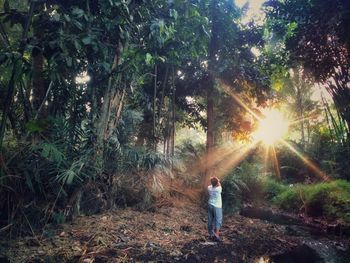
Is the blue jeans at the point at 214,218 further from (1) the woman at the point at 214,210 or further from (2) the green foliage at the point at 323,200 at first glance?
(2) the green foliage at the point at 323,200

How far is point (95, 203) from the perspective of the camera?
9391mm

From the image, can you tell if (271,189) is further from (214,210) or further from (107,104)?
(107,104)

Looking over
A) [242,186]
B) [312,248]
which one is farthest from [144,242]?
[242,186]

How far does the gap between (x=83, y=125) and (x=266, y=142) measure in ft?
61.8

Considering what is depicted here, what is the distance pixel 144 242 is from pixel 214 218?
2297 millimetres

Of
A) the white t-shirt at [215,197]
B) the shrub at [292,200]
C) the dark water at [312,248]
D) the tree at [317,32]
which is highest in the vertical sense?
the tree at [317,32]

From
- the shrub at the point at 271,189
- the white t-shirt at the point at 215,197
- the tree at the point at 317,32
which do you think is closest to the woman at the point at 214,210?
the white t-shirt at the point at 215,197

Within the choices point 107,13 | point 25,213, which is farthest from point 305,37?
point 25,213

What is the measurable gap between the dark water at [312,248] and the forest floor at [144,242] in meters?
0.16

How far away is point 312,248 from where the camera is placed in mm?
9008

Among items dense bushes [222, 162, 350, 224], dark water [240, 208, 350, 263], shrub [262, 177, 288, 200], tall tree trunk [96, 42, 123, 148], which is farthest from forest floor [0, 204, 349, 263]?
shrub [262, 177, 288, 200]

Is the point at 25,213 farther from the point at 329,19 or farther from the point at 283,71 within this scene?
the point at 283,71

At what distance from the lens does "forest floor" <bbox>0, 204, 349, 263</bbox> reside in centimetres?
639

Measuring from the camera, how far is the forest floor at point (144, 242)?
21.0ft
